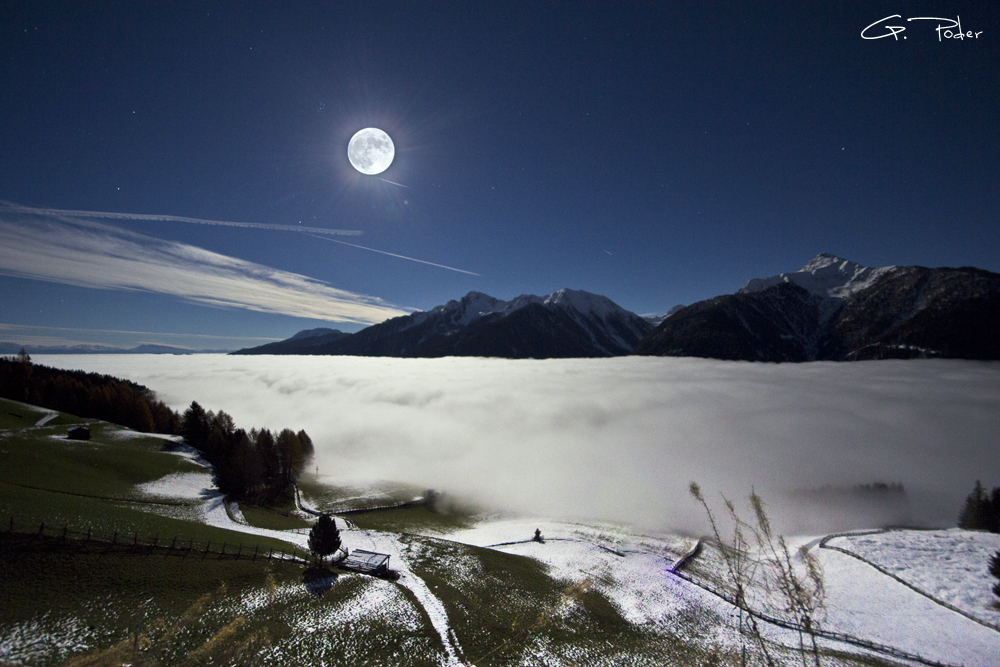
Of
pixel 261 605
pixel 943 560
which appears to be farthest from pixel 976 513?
pixel 261 605

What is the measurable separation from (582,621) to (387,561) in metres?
21.9

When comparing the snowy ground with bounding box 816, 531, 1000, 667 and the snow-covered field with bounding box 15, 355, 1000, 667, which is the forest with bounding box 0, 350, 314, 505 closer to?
the snow-covered field with bounding box 15, 355, 1000, 667

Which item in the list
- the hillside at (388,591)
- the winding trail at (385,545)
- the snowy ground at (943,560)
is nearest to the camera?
the hillside at (388,591)

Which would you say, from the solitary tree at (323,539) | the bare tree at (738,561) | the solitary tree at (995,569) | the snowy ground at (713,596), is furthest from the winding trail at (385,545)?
the solitary tree at (995,569)

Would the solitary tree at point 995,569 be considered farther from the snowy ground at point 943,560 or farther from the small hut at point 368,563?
the small hut at point 368,563

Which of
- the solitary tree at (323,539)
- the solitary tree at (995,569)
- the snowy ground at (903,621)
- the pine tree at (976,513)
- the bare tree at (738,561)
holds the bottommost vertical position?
the pine tree at (976,513)

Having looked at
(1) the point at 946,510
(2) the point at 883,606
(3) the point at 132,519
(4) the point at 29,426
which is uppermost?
(4) the point at 29,426

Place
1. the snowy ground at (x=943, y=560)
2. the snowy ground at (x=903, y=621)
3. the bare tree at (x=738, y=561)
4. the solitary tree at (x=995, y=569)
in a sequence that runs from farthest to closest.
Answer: the snowy ground at (x=943, y=560), the solitary tree at (x=995, y=569), the snowy ground at (x=903, y=621), the bare tree at (x=738, y=561)

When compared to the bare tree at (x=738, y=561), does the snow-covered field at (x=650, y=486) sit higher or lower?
lower

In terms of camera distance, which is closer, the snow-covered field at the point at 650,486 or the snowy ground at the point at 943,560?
the snow-covered field at the point at 650,486

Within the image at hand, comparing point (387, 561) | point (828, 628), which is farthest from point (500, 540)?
point (828, 628)

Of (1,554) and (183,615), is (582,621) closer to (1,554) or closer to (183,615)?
(183,615)

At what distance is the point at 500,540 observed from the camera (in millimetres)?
61781

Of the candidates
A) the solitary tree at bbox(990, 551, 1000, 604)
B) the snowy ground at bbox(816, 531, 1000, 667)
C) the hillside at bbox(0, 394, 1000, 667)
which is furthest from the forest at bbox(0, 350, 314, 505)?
the solitary tree at bbox(990, 551, 1000, 604)
